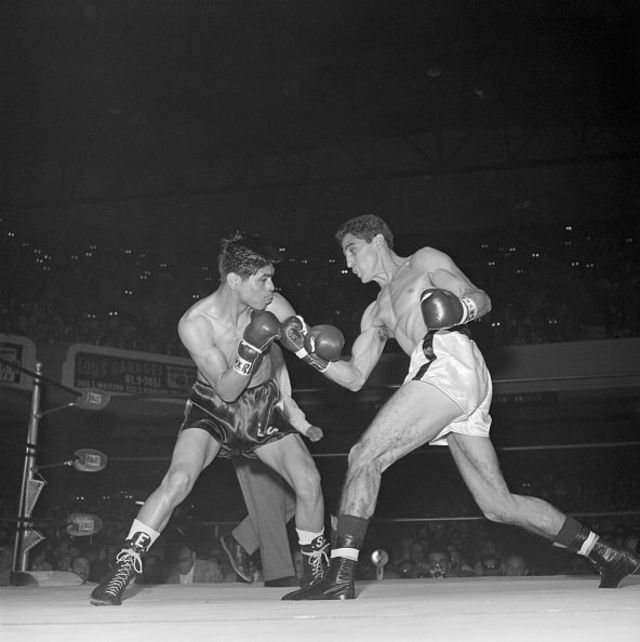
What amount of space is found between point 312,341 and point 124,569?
94cm

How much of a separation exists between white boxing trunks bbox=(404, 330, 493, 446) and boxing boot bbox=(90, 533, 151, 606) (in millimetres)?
890

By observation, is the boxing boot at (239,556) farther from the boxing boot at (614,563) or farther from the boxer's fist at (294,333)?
the boxing boot at (614,563)

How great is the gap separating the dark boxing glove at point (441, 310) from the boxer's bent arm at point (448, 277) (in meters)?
0.12

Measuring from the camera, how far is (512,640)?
4.00 feet

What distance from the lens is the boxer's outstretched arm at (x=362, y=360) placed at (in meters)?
2.97

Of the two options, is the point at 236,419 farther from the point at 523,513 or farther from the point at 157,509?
the point at 523,513

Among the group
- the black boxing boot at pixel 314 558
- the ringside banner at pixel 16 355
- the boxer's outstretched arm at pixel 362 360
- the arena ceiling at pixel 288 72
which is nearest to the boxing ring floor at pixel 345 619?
the black boxing boot at pixel 314 558

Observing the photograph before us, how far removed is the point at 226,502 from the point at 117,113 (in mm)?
5059

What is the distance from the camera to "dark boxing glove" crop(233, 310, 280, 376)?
9.13 ft

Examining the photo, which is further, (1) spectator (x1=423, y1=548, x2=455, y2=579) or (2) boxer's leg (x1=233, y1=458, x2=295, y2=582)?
(1) spectator (x1=423, y1=548, x2=455, y2=579)

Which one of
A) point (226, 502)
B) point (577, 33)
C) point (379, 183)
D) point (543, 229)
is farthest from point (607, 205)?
point (226, 502)

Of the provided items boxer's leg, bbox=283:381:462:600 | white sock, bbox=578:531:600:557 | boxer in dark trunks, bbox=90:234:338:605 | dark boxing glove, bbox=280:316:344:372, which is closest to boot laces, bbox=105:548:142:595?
boxer in dark trunks, bbox=90:234:338:605

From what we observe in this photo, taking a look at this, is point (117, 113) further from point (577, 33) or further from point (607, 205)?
point (607, 205)

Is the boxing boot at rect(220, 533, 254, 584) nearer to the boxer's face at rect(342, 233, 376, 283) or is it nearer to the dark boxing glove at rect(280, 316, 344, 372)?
the dark boxing glove at rect(280, 316, 344, 372)
